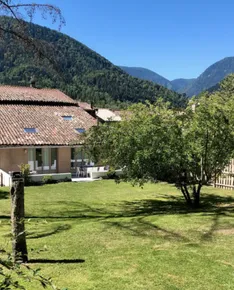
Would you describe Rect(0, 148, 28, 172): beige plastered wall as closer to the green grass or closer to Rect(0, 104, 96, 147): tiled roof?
Rect(0, 104, 96, 147): tiled roof

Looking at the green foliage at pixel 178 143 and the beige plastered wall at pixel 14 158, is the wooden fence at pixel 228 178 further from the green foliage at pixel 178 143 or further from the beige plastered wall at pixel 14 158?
the beige plastered wall at pixel 14 158

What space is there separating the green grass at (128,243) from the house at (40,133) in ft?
24.8

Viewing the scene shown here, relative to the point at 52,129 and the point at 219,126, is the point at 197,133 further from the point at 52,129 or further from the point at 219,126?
the point at 52,129

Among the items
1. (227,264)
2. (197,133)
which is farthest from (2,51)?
(227,264)

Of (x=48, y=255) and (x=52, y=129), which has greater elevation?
(x=52, y=129)

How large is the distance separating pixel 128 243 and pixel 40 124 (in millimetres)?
19930

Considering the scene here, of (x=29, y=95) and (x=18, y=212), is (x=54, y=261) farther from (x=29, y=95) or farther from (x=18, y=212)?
(x=29, y=95)

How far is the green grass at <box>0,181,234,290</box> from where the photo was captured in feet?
19.1

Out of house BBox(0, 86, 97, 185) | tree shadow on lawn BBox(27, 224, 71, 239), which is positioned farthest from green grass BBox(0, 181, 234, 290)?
house BBox(0, 86, 97, 185)

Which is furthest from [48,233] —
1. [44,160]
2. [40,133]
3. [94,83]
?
[94,83]

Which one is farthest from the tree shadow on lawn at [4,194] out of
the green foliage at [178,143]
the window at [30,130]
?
the window at [30,130]

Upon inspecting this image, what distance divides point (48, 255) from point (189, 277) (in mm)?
2982

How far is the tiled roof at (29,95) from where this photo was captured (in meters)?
30.0

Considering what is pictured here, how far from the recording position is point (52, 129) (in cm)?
2650
